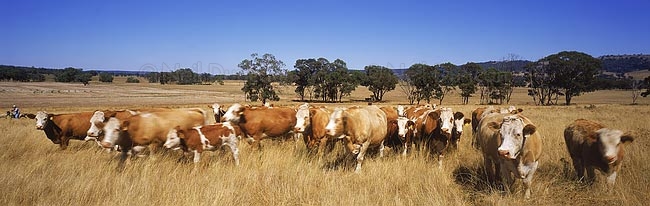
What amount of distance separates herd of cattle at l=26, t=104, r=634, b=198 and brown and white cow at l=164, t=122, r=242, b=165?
0.02m

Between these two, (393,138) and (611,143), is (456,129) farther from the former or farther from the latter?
(611,143)

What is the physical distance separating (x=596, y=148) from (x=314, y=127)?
6123 millimetres

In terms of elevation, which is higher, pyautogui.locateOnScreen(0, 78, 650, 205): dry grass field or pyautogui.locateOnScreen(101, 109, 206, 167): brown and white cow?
pyautogui.locateOnScreen(101, 109, 206, 167): brown and white cow

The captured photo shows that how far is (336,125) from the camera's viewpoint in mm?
8539

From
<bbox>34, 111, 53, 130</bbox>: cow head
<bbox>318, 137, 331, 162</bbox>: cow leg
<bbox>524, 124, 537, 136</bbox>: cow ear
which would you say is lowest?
<bbox>318, 137, 331, 162</bbox>: cow leg

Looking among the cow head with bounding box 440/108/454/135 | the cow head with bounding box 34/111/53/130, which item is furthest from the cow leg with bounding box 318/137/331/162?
the cow head with bounding box 34/111/53/130

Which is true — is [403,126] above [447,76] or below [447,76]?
below

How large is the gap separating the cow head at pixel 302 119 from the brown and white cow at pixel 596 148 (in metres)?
5.83

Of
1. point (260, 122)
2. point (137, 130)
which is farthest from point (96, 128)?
point (260, 122)

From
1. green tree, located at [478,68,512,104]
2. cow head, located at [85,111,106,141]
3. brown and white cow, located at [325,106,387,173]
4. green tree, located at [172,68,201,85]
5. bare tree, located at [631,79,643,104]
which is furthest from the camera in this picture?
green tree, located at [172,68,201,85]

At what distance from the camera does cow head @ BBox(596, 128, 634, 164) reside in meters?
6.21

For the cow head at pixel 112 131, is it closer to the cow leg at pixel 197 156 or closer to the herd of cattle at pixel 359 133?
the herd of cattle at pixel 359 133

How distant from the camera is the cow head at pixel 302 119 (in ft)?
32.6

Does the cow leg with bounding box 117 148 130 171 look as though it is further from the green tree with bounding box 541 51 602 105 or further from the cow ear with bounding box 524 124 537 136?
the green tree with bounding box 541 51 602 105
